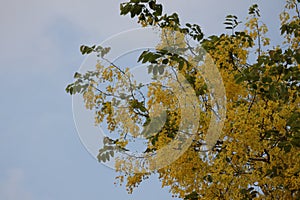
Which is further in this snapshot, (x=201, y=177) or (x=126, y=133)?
(x=126, y=133)

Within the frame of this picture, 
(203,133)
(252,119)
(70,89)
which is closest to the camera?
(252,119)

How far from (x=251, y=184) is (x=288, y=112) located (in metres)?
0.60

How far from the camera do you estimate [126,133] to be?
400 cm

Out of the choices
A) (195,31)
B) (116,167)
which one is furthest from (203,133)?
(195,31)

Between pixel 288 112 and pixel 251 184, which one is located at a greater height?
pixel 288 112

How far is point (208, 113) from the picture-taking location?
369cm

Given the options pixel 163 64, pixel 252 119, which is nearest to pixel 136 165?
pixel 163 64

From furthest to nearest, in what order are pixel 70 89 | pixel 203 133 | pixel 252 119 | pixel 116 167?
1. pixel 70 89
2. pixel 116 167
3. pixel 203 133
4. pixel 252 119

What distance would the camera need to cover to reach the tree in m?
3.38

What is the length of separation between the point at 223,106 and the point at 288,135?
54 centimetres

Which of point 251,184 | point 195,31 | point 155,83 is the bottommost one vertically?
point 251,184

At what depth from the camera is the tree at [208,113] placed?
338cm

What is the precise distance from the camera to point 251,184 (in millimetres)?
3443

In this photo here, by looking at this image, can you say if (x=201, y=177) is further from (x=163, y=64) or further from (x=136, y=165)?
(x=163, y=64)
